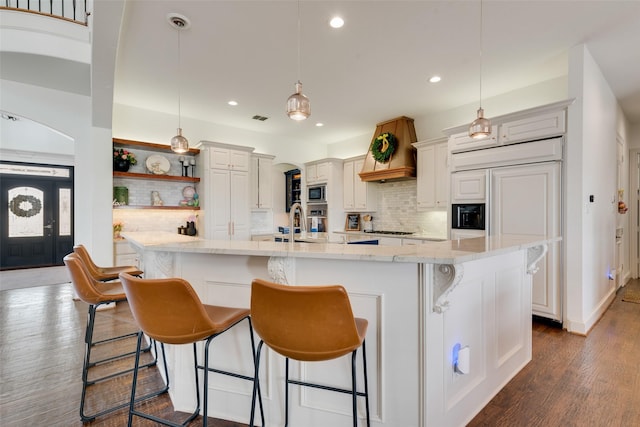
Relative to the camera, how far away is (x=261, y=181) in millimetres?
5996

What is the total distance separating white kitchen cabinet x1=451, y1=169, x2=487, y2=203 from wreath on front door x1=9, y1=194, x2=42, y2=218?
8722 millimetres

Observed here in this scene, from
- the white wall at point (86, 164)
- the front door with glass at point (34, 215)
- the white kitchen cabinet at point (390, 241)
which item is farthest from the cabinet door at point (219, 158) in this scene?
the front door with glass at point (34, 215)

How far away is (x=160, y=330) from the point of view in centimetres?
138

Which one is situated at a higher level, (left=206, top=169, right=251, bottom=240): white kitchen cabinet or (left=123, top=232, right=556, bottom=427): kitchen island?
(left=206, top=169, right=251, bottom=240): white kitchen cabinet

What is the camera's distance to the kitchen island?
147 centimetres

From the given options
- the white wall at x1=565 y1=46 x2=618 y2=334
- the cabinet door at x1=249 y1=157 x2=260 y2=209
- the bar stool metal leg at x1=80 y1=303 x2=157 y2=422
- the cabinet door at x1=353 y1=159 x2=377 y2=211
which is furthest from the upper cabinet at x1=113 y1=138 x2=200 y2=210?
the white wall at x1=565 y1=46 x2=618 y2=334

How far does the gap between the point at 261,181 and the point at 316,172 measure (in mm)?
1257

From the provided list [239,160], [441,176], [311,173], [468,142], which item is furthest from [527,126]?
[239,160]

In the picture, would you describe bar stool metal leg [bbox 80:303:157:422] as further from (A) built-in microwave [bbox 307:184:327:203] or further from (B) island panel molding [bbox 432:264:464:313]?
(A) built-in microwave [bbox 307:184:327:203]

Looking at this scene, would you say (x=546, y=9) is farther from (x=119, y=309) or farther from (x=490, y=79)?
(x=119, y=309)

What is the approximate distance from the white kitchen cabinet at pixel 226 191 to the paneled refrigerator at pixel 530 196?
3746 millimetres

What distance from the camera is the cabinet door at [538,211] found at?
318 centimetres

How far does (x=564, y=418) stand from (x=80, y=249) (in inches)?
148

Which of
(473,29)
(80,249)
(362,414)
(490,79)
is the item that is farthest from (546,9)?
(80,249)
